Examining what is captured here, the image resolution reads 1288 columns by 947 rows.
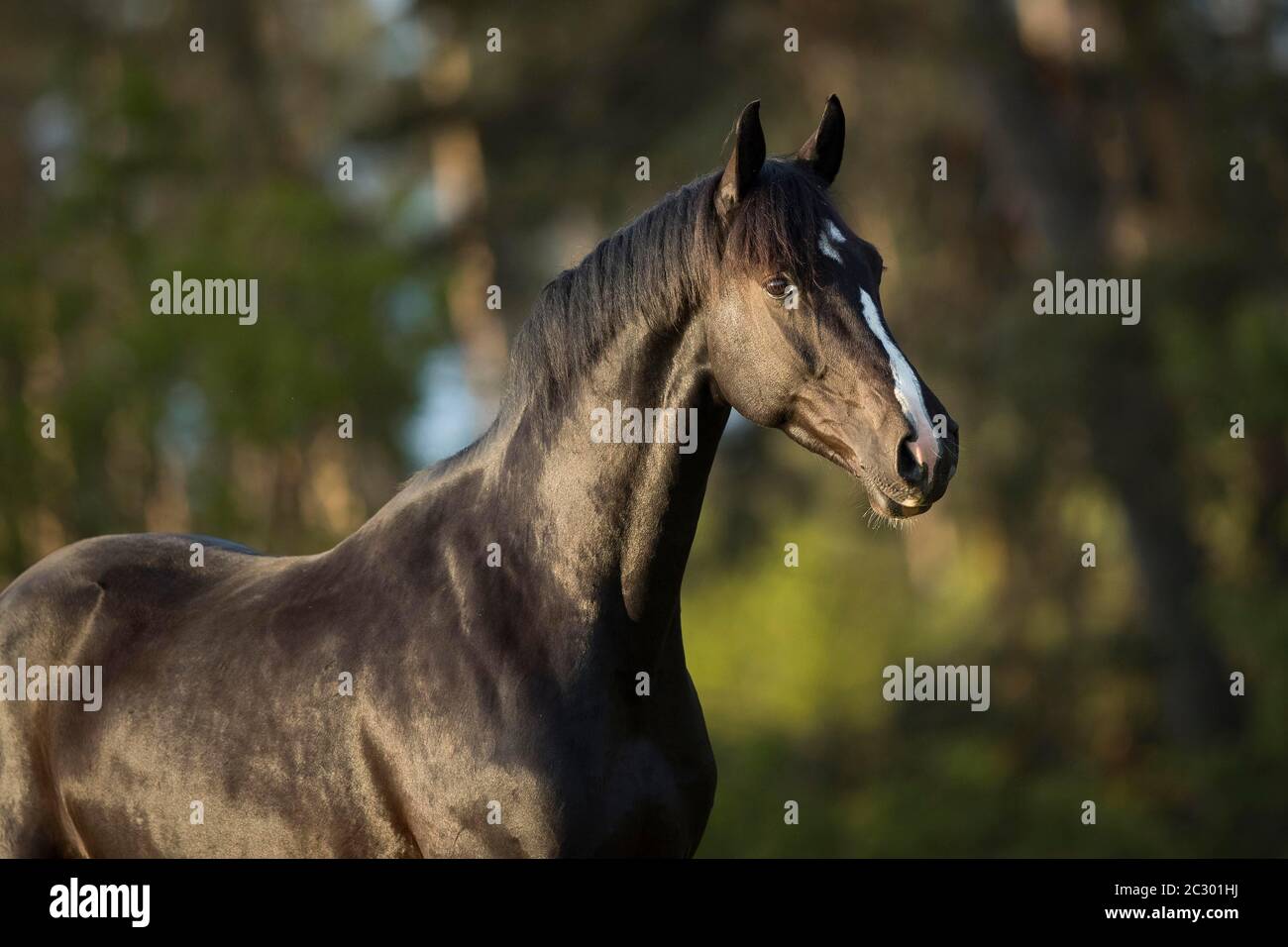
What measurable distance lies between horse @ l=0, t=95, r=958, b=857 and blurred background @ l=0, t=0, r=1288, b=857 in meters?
11.8

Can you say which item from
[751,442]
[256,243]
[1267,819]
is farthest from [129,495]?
[1267,819]

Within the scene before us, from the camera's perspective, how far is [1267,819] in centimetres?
1728

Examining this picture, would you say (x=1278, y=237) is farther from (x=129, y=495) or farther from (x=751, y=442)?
(x=129, y=495)

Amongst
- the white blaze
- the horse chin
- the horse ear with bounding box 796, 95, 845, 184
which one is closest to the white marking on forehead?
the white blaze

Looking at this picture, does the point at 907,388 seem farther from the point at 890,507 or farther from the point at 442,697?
the point at 442,697

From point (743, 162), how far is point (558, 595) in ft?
3.97

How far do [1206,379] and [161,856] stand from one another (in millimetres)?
13844

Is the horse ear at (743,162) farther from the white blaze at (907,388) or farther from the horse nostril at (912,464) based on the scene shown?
the horse nostril at (912,464)

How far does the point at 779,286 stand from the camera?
4.14 metres

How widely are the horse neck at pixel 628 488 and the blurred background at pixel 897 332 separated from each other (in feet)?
39.5

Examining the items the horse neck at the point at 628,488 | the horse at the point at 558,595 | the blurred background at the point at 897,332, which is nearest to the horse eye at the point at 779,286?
the horse at the point at 558,595

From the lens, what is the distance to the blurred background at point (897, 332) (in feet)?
57.9

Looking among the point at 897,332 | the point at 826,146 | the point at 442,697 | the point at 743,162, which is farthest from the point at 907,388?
the point at 897,332

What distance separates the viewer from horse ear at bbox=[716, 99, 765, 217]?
13.8 ft
